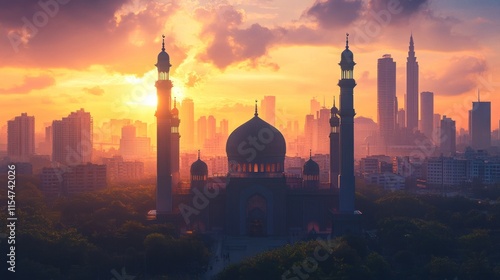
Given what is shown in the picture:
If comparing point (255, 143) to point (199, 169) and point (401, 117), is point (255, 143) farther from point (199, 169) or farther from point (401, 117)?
point (401, 117)

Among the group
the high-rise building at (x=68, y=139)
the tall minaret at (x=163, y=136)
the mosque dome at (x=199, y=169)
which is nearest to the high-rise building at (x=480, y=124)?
the high-rise building at (x=68, y=139)

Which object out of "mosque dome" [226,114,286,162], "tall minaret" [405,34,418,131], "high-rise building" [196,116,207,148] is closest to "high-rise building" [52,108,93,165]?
"high-rise building" [196,116,207,148]

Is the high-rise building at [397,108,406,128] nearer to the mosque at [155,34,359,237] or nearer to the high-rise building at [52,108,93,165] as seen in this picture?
the high-rise building at [52,108,93,165]

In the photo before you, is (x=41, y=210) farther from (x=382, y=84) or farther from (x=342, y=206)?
(x=382, y=84)

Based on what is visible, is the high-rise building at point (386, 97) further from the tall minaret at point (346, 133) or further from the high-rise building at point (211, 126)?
the tall minaret at point (346, 133)

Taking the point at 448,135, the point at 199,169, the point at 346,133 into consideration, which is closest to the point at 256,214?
the point at 199,169
